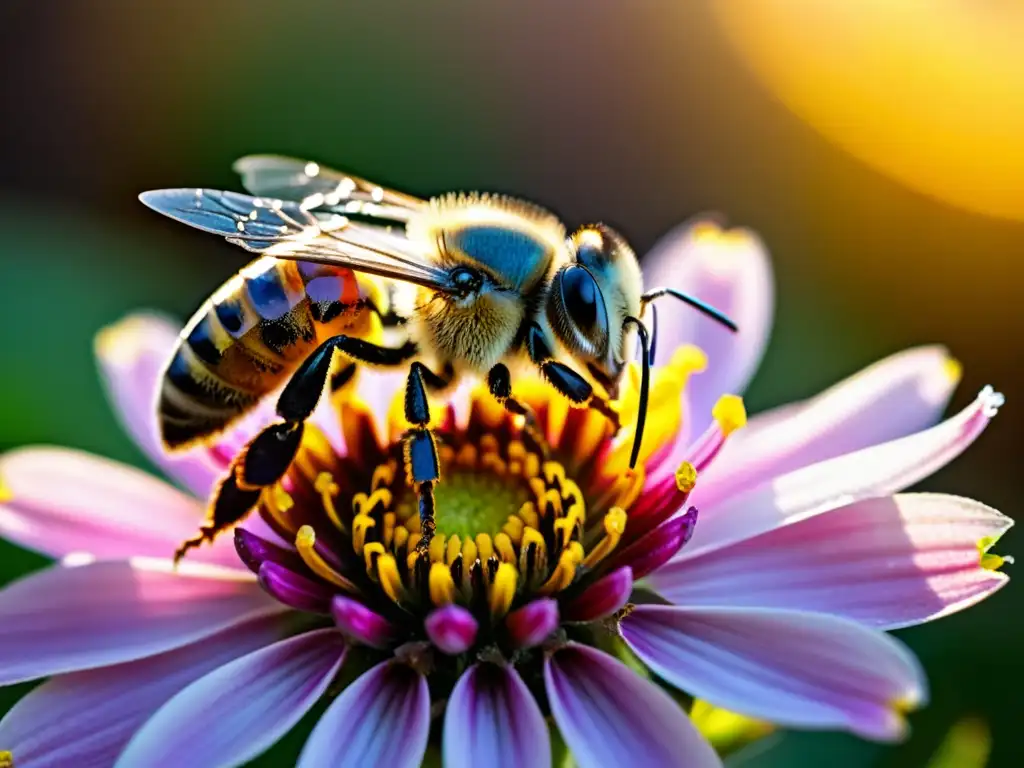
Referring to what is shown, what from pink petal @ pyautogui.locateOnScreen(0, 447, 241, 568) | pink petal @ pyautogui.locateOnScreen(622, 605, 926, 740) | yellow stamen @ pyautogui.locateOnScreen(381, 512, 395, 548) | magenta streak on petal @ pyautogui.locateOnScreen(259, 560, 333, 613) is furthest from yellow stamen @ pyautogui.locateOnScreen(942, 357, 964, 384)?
pink petal @ pyautogui.locateOnScreen(0, 447, 241, 568)

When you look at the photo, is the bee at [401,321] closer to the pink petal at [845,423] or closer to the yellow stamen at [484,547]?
the yellow stamen at [484,547]

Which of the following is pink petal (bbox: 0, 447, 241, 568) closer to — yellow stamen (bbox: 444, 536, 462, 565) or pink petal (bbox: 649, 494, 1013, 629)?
yellow stamen (bbox: 444, 536, 462, 565)

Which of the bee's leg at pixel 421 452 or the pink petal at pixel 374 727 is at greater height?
the bee's leg at pixel 421 452

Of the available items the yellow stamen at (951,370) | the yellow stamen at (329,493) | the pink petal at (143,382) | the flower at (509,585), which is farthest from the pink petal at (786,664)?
the pink petal at (143,382)

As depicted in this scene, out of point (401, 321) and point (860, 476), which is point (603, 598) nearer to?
point (860, 476)

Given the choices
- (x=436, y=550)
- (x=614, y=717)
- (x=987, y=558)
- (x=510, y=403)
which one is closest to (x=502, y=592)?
(x=436, y=550)

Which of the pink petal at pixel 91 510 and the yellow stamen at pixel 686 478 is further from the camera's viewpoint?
the pink petal at pixel 91 510

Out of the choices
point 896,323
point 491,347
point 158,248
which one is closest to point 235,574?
point 491,347
